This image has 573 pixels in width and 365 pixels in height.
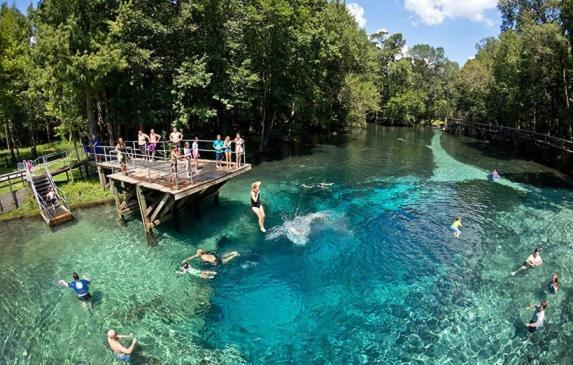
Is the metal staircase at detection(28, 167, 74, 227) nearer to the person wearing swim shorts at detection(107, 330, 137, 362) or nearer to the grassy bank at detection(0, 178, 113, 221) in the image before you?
the grassy bank at detection(0, 178, 113, 221)

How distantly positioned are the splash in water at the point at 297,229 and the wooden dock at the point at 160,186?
4183 millimetres

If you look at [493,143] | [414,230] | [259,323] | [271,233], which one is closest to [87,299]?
[259,323]

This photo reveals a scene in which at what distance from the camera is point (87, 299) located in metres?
14.9

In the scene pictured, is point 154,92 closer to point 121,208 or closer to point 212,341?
point 121,208

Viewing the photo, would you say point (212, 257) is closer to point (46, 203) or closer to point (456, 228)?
point (456, 228)

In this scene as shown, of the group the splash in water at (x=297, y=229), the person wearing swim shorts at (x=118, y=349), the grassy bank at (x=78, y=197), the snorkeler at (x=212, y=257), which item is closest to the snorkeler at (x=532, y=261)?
the splash in water at (x=297, y=229)

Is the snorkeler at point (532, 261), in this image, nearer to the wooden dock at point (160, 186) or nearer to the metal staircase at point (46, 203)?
the wooden dock at point (160, 186)

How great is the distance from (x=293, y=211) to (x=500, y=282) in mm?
12739

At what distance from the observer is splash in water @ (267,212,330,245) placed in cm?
2059

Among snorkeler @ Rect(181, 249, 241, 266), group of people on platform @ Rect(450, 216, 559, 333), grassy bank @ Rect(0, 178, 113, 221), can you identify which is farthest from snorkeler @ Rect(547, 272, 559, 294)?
grassy bank @ Rect(0, 178, 113, 221)

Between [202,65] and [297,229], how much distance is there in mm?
17511

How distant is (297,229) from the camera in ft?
71.4

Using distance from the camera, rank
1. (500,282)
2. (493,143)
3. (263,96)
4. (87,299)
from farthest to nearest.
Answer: (493,143) → (263,96) → (500,282) → (87,299)

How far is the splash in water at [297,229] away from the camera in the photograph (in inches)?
811
